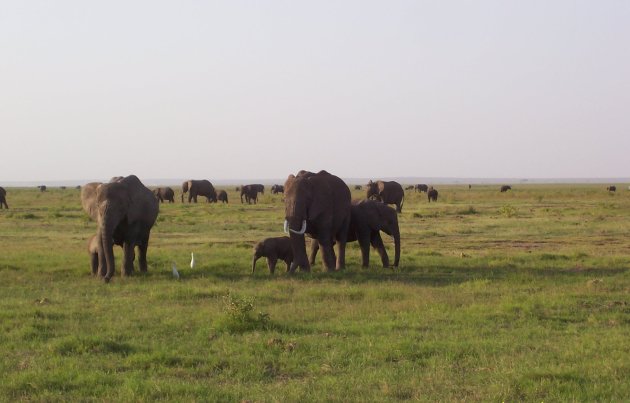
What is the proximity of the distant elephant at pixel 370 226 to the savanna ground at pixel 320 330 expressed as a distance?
0.70m

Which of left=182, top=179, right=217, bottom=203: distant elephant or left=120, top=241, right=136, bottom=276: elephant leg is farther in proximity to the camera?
left=182, top=179, right=217, bottom=203: distant elephant

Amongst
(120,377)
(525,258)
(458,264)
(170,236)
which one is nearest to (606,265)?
(525,258)

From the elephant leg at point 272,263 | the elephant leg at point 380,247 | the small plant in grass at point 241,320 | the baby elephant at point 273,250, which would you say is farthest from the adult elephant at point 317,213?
the small plant in grass at point 241,320

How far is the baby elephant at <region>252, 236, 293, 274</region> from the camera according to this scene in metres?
18.0

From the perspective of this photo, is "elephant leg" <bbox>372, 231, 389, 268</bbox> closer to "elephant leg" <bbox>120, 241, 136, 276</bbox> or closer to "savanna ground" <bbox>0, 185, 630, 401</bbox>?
"savanna ground" <bbox>0, 185, 630, 401</bbox>

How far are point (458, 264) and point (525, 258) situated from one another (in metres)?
2.36

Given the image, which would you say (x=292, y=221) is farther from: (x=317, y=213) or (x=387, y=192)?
(x=387, y=192)

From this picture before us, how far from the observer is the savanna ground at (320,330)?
781cm

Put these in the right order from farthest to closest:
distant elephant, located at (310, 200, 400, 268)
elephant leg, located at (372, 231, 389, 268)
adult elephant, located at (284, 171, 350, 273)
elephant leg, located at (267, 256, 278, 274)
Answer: distant elephant, located at (310, 200, 400, 268) < elephant leg, located at (372, 231, 389, 268) < elephant leg, located at (267, 256, 278, 274) < adult elephant, located at (284, 171, 350, 273)

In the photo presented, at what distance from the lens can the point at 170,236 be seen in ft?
95.8

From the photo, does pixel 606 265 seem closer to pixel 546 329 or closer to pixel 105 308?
pixel 546 329

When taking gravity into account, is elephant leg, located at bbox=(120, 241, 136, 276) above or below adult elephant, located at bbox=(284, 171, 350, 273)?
below

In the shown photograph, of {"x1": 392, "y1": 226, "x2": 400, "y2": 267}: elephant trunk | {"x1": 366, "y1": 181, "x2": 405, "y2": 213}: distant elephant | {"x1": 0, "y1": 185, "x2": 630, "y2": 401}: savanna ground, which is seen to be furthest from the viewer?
{"x1": 366, "y1": 181, "x2": 405, "y2": 213}: distant elephant

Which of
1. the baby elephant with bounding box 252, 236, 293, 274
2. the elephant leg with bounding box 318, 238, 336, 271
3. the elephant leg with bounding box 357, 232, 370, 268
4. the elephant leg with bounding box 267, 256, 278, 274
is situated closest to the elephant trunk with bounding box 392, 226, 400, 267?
the elephant leg with bounding box 357, 232, 370, 268
